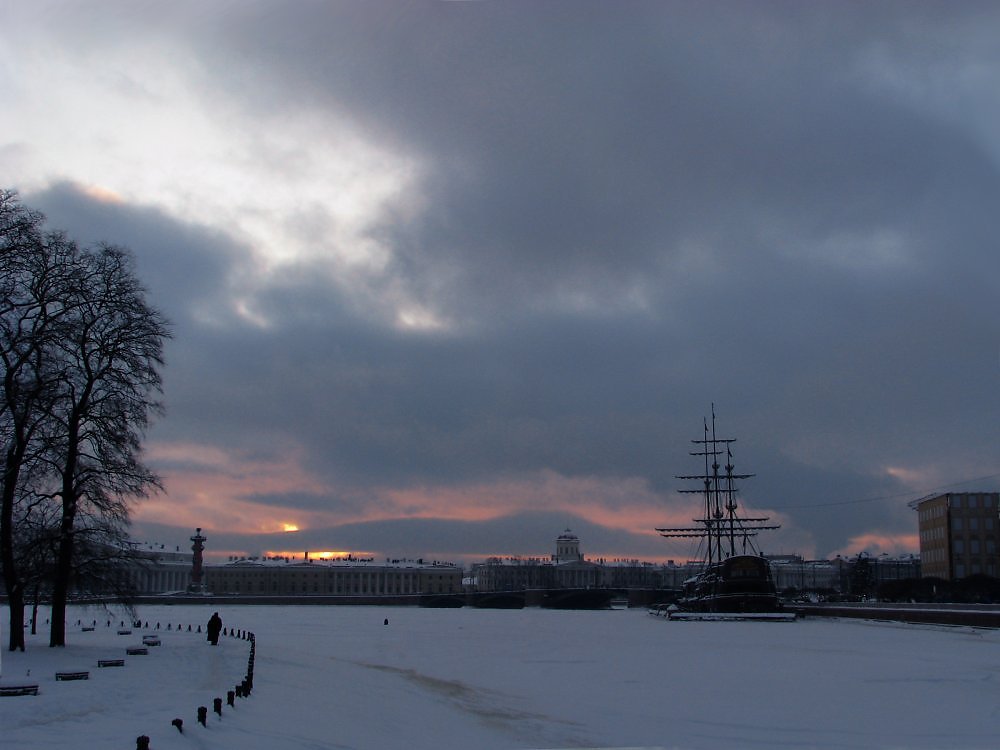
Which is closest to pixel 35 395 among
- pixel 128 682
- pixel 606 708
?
pixel 128 682

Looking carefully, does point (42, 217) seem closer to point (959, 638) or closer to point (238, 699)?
point (238, 699)

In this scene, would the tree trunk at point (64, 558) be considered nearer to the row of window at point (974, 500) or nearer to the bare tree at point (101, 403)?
the bare tree at point (101, 403)

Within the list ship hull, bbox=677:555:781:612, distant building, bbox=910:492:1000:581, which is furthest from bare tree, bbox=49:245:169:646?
distant building, bbox=910:492:1000:581

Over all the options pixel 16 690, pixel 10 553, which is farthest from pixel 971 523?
pixel 16 690

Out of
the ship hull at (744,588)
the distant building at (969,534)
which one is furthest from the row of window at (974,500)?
the ship hull at (744,588)

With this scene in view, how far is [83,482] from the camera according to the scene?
104ft

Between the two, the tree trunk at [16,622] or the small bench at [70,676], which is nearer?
the small bench at [70,676]

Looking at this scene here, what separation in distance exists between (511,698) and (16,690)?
11834mm

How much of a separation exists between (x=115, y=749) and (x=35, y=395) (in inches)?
672

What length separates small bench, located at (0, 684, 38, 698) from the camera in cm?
2000

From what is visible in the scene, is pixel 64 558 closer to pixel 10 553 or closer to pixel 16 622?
pixel 10 553

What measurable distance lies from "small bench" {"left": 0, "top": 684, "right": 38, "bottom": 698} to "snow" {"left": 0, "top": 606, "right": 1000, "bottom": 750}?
401mm

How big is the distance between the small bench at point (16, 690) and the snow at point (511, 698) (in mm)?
401

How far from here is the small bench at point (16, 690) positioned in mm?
20000
